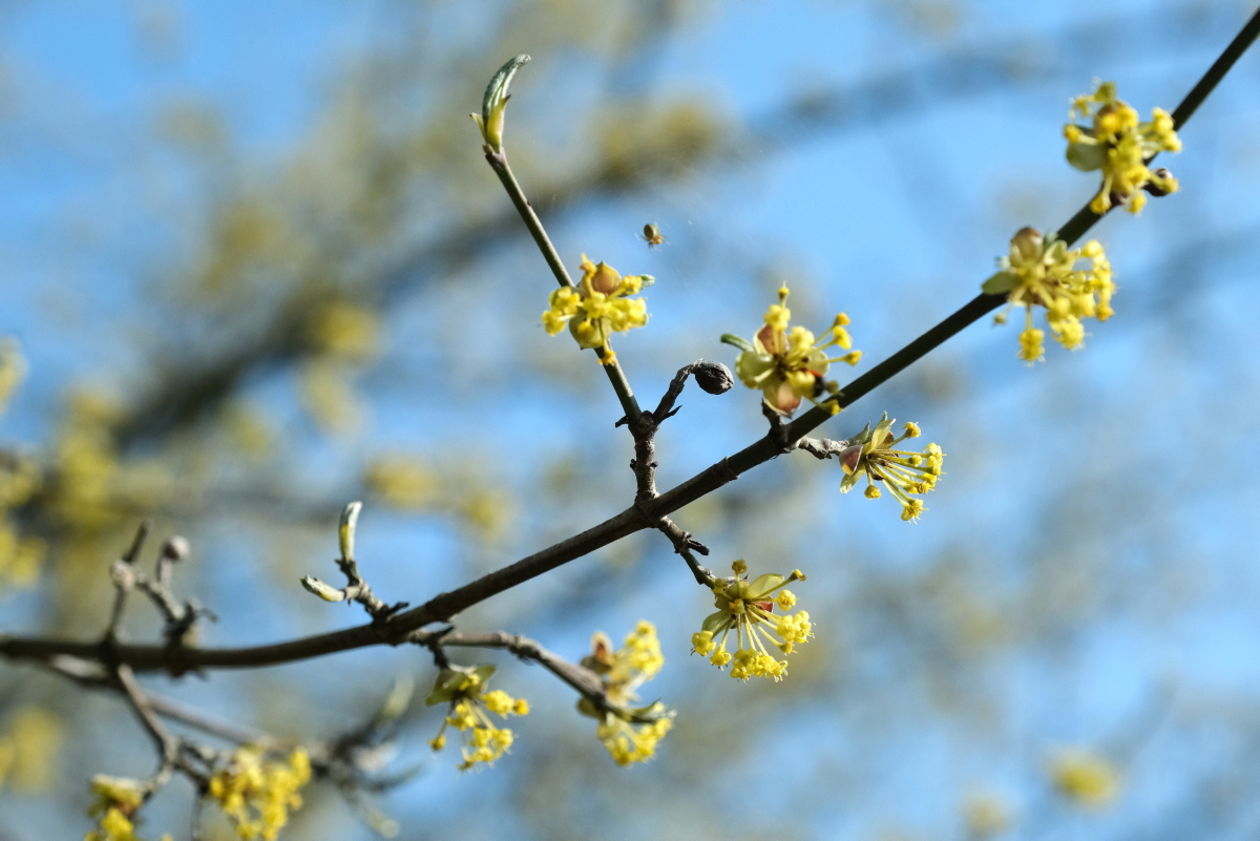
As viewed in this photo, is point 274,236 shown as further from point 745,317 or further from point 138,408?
point 745,317

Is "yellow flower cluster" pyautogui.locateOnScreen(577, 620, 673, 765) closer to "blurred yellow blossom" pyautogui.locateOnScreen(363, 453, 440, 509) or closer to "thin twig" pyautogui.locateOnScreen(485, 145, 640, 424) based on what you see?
"thin twig" pyautogui.locateOnScreen(485, 145, 640, 424)

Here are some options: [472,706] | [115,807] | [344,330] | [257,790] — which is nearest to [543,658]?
[472,706]

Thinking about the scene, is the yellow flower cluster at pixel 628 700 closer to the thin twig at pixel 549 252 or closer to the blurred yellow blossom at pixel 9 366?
the thin twig at pixel 549 252

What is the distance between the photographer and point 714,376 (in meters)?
1.52

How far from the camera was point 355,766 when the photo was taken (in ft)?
8.50

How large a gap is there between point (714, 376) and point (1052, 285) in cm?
48

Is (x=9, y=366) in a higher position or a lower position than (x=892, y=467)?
higher

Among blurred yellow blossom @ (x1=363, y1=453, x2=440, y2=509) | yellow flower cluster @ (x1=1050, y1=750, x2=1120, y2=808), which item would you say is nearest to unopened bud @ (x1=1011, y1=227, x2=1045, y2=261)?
blurred yellow blossom @ (x1=363, y1=453, x2=440, y2=509)

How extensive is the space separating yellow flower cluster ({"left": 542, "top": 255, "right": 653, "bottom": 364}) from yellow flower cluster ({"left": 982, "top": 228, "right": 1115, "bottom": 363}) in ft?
1.59

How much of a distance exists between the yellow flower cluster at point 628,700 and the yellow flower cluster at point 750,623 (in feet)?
0.81

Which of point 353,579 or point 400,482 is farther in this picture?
point 400,482

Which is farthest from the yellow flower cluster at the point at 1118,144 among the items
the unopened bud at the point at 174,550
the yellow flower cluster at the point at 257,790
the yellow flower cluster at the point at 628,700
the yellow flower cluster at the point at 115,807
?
the yellow flower cluster at the point at 115,807

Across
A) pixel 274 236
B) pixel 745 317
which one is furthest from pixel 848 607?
pixel 274 236

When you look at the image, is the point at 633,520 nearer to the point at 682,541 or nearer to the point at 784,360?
the point at 682,541
